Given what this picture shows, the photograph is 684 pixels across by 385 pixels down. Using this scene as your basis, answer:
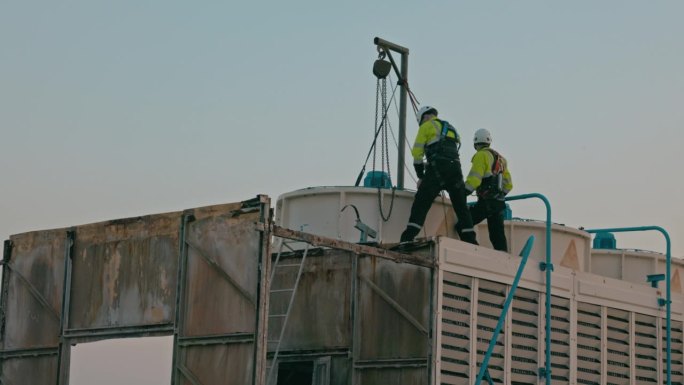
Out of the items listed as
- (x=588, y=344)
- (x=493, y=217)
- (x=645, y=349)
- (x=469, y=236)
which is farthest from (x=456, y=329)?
(x=645, y=349)

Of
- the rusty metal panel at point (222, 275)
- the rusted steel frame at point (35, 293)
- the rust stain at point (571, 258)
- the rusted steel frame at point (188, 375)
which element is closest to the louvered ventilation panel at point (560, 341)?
the rust stain at point (571, 258)

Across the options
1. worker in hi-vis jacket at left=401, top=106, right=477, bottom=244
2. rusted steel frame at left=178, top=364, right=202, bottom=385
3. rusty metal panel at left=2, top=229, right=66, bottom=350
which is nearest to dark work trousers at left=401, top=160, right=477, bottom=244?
worker in hi-vis jacket at left=401, top=106, right=477, bottom=244

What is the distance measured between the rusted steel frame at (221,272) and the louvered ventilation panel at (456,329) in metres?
2.86

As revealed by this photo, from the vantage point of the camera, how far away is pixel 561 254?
1800 centimetres

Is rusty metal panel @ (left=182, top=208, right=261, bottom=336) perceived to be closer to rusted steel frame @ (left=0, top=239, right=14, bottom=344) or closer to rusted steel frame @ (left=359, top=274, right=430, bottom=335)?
rusted steel frame @ (left=359, top=274, right=430, bottom=335)

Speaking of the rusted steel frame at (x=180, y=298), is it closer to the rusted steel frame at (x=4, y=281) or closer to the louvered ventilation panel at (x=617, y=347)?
the rusted steel frame at (x=4, y=281)

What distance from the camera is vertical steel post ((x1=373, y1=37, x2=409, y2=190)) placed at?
17.9m

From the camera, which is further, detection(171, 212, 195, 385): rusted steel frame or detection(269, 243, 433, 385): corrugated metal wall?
detection(269, 243, 433, 385): corrugated metal wall

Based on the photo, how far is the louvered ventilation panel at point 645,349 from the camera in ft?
59.1

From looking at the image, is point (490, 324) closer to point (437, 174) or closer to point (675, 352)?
point (437, 174)

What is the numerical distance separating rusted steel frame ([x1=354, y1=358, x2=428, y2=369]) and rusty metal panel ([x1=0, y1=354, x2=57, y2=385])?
13.3 ft

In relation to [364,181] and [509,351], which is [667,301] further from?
[364,181]

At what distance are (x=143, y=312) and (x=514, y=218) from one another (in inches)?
236

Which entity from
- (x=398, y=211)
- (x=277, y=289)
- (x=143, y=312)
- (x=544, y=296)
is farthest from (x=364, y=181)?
(x=143, y=312)
